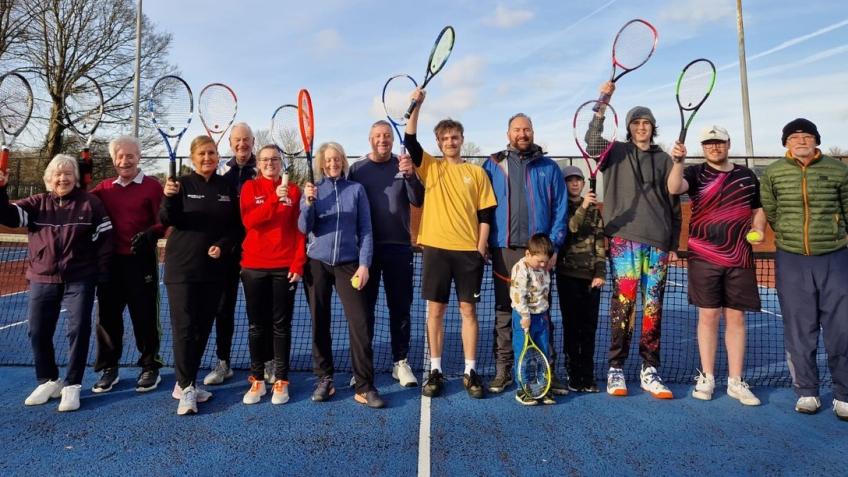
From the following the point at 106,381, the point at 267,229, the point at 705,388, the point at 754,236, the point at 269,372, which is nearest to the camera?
the point at 754,236

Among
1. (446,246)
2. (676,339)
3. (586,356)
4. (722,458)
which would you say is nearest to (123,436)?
(446,246)

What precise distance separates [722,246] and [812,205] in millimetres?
661

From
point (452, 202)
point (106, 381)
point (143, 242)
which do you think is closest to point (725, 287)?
point (452, 202)

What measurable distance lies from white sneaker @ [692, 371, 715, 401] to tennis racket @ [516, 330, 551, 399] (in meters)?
1.26

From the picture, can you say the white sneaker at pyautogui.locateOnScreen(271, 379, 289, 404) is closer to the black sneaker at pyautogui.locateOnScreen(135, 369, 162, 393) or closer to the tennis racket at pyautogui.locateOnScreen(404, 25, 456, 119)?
the black sneaker at pyautogui.locateOnScreen(135, 369, 162, 393)

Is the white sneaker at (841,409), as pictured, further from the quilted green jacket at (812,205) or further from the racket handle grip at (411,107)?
the racket handle grip at (411,107)

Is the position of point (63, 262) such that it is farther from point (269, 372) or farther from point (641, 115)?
point (641, 115)

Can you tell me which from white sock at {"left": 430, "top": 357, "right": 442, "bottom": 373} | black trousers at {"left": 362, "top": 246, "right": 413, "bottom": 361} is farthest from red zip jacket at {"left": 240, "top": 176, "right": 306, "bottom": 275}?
white sock at {"left": 430, "top": 357, "right": 442, "bottom": 373}

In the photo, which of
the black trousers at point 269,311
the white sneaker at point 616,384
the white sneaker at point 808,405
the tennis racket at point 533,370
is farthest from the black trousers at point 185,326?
the white sneaker at point 808,405

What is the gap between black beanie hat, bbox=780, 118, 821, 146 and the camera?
144 inches

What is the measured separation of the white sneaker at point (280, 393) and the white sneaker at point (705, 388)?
3248mm

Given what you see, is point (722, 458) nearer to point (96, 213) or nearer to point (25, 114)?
point (96, 213)

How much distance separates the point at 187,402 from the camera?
3.57 m

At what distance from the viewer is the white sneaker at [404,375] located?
13.7ft
